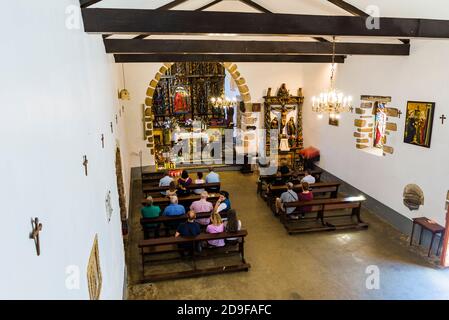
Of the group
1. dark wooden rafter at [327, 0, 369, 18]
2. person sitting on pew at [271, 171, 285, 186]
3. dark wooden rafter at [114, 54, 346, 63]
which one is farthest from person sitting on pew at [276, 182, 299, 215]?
dark wooden rafter at [327, 0, 369, 18]

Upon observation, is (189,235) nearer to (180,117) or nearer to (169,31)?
(169,31)

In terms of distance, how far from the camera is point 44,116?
1.75m

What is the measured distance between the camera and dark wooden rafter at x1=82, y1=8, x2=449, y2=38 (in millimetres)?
3520

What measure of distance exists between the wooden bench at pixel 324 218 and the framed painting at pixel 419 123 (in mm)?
1652

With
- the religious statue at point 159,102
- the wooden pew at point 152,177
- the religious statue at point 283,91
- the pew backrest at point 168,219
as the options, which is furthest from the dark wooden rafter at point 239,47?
the religious statue at point 159,102

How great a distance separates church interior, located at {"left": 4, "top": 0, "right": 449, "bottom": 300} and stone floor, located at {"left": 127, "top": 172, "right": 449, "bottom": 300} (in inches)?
1.3

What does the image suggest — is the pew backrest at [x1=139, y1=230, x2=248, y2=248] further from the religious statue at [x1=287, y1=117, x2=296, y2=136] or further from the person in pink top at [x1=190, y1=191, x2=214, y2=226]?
the religious statue at [x1=287, y1=117, x2=296, y2=136]

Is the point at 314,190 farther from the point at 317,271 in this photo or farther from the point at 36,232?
the point at 36,232

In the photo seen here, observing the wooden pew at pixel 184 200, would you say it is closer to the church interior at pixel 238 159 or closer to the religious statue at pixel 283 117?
the church interior at pixel 238 159

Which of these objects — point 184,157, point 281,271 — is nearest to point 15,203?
point 281,271

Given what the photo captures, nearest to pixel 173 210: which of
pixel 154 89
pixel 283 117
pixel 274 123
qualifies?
pixel 154 89

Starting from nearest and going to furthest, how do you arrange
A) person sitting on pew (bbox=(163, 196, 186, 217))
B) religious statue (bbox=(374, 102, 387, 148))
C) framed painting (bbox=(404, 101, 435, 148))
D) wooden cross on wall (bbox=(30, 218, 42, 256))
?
wooden cross on wall (bbox=(30, 218, 42, 256)) → framed painting (bbox=(404, 101, 435, 148)) → person sitting on pew (bbox=(163, 196, 186, 217)) → religious statue (bbox=(374, 102, 387, 148))
